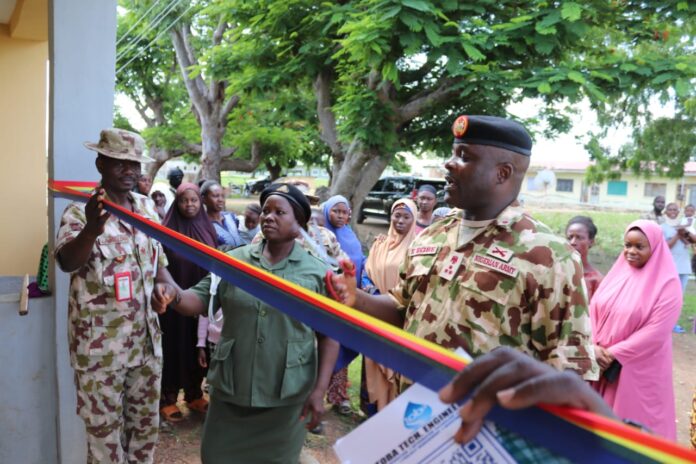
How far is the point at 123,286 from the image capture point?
2.57 m

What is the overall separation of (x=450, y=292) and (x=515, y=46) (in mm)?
6464

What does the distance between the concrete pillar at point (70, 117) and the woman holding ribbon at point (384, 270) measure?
1.98m

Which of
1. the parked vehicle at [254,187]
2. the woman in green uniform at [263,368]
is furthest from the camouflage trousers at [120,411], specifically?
the parked vehicle at [254,187]

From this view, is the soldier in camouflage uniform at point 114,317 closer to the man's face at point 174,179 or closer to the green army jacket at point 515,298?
the green army jacket at point 515,298

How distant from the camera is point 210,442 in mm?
2287

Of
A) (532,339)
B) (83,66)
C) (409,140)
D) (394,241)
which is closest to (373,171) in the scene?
(409,140)

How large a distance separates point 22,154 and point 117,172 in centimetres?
382

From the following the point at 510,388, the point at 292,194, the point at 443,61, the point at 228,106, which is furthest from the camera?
the point at 228,106

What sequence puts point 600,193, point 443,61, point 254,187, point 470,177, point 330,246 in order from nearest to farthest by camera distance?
point 470,177 < point 330,246 < point 443,61 < point 254,187 < point 600,193

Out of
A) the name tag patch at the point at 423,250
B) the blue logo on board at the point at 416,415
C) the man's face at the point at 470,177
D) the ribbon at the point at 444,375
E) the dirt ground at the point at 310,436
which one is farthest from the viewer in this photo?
the dirt ground at the point at 310,436

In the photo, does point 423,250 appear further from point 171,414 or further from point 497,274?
point 171,414

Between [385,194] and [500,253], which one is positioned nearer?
[500,253]

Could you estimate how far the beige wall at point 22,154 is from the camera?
18.0 ft

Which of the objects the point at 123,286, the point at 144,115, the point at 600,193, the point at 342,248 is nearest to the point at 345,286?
the point at 123,286
